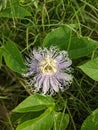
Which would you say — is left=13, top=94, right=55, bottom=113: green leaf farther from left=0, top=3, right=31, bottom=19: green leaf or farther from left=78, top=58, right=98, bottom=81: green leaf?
left=0, top=3, right=31, bottom=19: green leaf

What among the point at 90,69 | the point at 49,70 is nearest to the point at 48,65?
the point at 49,70

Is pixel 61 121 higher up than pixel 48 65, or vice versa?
pixel 48 65

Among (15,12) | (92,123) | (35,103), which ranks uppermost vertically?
(15,12)

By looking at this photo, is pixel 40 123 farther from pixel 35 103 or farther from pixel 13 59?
pixel 13 59

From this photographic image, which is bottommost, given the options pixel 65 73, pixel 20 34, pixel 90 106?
pixel 90 106

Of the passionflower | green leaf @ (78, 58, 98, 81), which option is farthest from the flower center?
green leaf @ (78, 58, 98, 81)

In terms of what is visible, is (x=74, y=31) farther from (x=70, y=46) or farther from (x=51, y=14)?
(x=51, y=14)

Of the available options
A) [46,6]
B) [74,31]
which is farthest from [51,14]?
[74,31]
